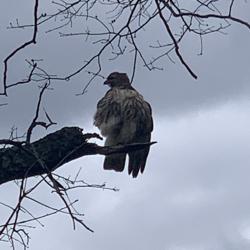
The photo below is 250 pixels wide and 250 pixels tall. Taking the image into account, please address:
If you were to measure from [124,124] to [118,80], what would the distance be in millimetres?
667

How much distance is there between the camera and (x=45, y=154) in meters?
5.22

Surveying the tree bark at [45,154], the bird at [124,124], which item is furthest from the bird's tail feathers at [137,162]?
the tree bark at [45,154]

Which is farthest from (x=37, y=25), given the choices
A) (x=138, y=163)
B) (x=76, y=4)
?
(x=138, y=163)

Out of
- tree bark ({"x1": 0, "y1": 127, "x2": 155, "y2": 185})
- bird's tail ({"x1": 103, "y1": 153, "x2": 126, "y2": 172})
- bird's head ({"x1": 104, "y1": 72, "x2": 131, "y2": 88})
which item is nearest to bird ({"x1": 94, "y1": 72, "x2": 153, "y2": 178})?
bird's tail ({"x1": 103, "y1": 153, "x2": 126, "y2": 172})

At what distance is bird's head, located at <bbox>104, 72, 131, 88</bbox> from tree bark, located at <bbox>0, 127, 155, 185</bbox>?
3870 mm

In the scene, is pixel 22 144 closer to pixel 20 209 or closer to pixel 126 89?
pixel 20 209

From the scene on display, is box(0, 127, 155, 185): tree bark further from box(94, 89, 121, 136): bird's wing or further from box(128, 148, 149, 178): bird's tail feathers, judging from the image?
box(94, 89, 121, 136): bird's wing

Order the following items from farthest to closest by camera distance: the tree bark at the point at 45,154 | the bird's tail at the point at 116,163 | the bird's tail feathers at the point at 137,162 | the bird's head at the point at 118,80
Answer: the bird's head at the point at 118,80, the bird's tail at the point at 116,163, the bird's tail feathers at the point at 137,162, the tree bark at the point at 45,154

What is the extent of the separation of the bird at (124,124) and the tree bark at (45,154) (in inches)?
132

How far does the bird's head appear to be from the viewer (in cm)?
940

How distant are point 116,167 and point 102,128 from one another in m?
0.45

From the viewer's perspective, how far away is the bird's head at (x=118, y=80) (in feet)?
30.8

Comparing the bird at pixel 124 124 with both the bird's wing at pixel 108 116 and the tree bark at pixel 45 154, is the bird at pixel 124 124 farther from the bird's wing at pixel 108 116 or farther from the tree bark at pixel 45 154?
the tree bark at pixel 45 154

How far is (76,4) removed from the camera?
17.3 feet
